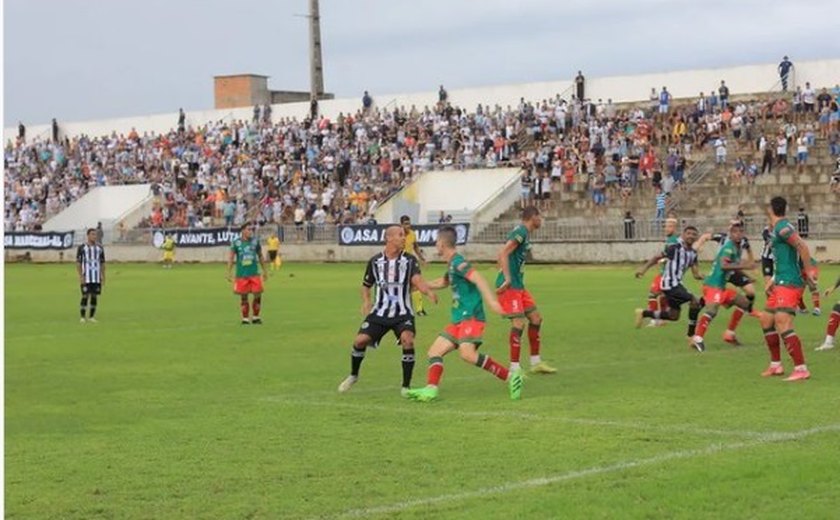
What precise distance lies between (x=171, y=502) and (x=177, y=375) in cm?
872

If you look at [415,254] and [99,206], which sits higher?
[99,206]

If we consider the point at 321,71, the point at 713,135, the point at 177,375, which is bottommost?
the point at 177,375

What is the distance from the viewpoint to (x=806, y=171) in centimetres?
5050

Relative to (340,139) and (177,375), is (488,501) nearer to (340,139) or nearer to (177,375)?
(177,375)

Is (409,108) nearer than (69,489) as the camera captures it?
No

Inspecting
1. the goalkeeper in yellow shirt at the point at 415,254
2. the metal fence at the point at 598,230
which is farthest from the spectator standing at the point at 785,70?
the goalkeeper in yellow shirt at the point at 415,254

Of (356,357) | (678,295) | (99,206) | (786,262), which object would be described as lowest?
(356,357)

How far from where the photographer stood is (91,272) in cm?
2884

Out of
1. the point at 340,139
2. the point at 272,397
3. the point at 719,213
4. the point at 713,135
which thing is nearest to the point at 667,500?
the point at 272,397

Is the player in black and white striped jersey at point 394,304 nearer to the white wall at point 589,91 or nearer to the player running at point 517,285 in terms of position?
the player running at point 517,285

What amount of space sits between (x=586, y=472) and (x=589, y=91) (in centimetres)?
5252

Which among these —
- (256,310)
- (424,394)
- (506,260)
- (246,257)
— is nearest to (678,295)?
(506,260)

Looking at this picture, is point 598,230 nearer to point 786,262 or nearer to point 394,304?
point 786,262

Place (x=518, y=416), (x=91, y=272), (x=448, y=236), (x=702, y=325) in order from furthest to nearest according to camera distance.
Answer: (x=91, y=272)
(x=702, y=325)
(x=448, y=236)
(x=518, y=416)
